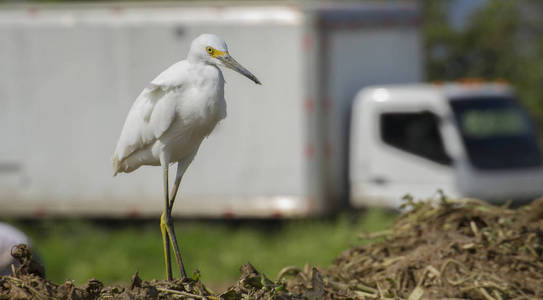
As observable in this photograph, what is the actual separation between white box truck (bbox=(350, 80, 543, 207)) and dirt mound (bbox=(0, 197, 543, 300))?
30.8ft

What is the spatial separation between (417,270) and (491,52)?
775 inches

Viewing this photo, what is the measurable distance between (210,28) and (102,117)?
2.04 m

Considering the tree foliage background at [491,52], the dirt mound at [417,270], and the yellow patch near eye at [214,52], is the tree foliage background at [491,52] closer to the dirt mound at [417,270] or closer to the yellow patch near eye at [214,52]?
the dirt mound at [417,270]

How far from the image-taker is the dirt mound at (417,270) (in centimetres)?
239

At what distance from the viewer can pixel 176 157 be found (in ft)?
8.93

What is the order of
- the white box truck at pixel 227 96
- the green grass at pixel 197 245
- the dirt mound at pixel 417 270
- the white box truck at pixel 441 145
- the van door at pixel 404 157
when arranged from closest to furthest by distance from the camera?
1. the dirt mound at pixel 417 270
2. the green grass at pixel 197 245
3. the white box truck at pixel 441 145
4. the van door at pixel 404 157
5. the white box truck at pixel 227 96

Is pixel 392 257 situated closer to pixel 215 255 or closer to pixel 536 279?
pixel 536 279

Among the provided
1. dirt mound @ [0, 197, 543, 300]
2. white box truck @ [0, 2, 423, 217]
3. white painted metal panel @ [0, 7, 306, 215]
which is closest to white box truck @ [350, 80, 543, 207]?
white box truck @ [0, 2, 423, 217]

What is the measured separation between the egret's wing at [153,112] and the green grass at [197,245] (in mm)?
6982

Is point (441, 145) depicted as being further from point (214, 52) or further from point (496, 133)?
point (214, 52)

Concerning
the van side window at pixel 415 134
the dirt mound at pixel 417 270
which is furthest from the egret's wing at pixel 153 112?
the van side window at pixel 415 134

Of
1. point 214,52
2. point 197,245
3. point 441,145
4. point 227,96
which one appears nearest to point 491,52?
point 441,145

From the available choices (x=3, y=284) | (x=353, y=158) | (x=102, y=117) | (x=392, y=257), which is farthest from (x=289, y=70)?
(x=3, y=284)

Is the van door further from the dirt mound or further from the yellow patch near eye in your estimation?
the yellow patch near eye
